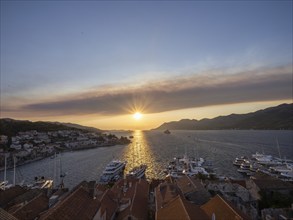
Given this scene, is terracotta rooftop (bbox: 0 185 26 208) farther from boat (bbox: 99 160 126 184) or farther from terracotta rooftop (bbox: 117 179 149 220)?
boat (bbox: 99 160 126 184)

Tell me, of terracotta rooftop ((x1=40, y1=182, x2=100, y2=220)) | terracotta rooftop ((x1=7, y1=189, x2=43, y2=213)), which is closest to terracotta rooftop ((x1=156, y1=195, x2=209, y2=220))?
terracotta rooftop ((x1=40, y1=182, x2=100, y2=220))

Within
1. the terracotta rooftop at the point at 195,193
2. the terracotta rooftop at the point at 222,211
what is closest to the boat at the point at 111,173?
the terracotta rooftop at the point at 195,193

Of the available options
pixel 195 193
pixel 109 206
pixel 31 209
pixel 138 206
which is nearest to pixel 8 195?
pixel 31 209

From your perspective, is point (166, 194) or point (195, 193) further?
point (195, 193)

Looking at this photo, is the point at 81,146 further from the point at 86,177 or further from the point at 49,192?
the point at 49,192

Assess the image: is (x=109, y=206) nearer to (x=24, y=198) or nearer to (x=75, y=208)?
(x=75, y=208)

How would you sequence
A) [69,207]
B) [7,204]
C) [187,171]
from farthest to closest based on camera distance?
[187,171]
[7,204]
[69,207]

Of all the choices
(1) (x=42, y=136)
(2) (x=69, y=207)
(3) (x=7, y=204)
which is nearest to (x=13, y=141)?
(1) (x=42, y=136)
